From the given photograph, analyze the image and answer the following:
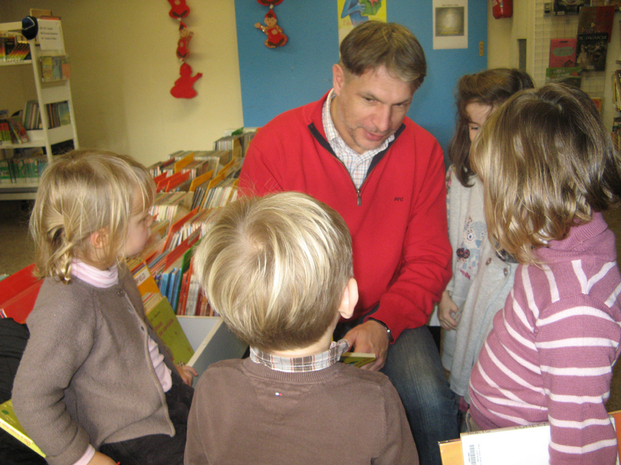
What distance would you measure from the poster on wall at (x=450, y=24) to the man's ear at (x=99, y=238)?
3.67 metres

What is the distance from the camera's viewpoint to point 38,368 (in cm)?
93

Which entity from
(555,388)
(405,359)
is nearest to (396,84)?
(405,359)

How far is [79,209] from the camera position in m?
1.03

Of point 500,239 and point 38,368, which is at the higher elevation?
point 500,239

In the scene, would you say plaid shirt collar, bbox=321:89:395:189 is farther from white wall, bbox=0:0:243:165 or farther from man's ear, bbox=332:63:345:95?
white wall, bbox=0:0:243:165

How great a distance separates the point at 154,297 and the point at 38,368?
62 cm

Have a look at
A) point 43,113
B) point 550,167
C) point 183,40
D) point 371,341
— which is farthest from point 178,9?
point 550,167

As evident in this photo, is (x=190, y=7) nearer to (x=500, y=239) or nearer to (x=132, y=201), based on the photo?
(x=132, y=201)

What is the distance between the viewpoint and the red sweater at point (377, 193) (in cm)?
153

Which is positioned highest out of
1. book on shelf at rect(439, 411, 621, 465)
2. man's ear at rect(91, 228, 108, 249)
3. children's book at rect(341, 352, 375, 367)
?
man's ear at rect(91, 228, 108, 249)

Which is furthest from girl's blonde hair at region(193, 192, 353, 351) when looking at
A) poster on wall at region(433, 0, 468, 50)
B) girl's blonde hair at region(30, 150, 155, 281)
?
poster on wall at region(433, 0, 468, 50)

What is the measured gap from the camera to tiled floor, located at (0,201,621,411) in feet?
11.4

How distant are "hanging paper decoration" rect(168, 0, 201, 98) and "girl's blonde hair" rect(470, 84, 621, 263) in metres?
4.02

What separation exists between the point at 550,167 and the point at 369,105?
68 cm
